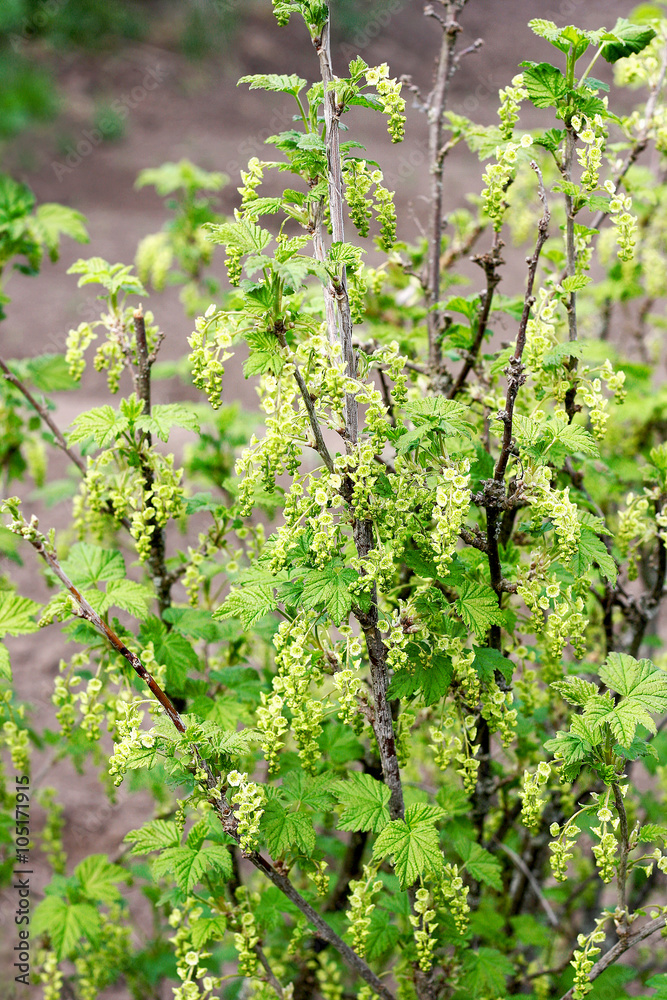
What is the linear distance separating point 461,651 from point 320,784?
50 cm

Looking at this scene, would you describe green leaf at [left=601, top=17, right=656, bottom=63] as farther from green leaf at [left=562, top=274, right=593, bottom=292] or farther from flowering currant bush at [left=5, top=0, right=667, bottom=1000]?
green leaf at [left=562, top=274, right=593, bottom=292]

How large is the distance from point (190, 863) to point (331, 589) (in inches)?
30.2

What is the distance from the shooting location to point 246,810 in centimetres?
174

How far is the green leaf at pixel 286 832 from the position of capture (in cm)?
192

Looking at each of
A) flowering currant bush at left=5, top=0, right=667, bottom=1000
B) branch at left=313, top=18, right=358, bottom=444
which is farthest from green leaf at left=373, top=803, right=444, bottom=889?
branch at left=313, top=18, right=358, bottom=444

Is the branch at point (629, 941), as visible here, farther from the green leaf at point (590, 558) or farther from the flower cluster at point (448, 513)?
the flower cluster at point (448, 513)

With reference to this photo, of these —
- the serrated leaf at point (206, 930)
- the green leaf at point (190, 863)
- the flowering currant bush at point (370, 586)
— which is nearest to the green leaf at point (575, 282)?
the flowering currant bush at point (370, 586)

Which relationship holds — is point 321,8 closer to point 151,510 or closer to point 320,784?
point 151,510

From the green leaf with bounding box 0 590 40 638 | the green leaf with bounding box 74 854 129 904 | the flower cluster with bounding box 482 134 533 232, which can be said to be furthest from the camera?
the green leaf with bounding box 74 854 129 904

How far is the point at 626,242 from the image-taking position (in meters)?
1.94

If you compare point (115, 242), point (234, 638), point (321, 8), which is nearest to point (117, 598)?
point (234, 638)

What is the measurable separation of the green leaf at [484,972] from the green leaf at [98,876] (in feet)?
3.71

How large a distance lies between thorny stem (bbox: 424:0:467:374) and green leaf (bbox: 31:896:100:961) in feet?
6.84

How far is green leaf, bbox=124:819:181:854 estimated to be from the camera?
2055 millimetres
